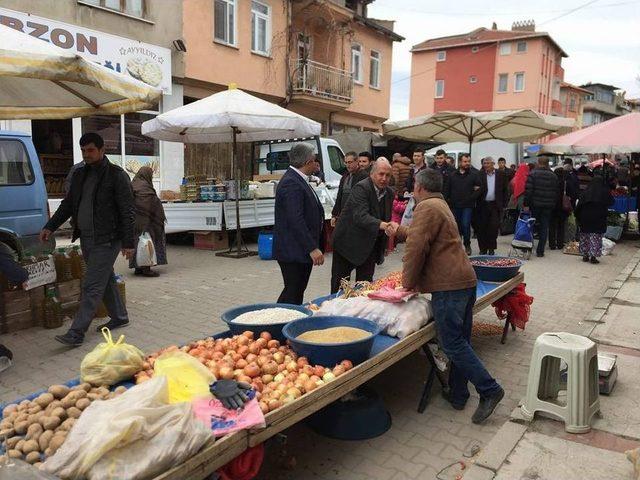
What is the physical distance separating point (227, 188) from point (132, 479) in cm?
897

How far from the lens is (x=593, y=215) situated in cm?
1055

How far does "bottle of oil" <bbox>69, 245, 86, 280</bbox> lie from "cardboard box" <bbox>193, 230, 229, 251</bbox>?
4.88 m

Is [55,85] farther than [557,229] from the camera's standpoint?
No

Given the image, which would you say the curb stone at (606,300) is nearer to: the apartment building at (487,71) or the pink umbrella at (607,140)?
the pink umbrella at (607,140)

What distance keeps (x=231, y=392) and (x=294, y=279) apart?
247cm

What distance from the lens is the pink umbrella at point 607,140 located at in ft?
36.9

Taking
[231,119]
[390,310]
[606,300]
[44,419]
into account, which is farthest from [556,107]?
[44,419]

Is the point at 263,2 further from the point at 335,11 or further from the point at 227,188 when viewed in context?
the point at 227,188

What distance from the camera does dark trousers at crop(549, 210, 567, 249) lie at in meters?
12.1

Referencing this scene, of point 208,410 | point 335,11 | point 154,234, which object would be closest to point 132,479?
point 208,410

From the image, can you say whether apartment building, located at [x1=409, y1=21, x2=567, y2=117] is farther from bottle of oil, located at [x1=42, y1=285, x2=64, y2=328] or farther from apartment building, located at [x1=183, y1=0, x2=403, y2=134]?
bottle of oil, located at [x1=42, y1=285, x2=64, y2=328]

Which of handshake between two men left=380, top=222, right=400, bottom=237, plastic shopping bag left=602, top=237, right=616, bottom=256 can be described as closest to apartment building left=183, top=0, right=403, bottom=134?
plastic shopping bag left=602, top=237, right=616, bottom=256

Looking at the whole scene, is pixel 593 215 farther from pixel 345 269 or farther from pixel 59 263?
pixel 59 263

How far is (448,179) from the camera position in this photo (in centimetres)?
1061
